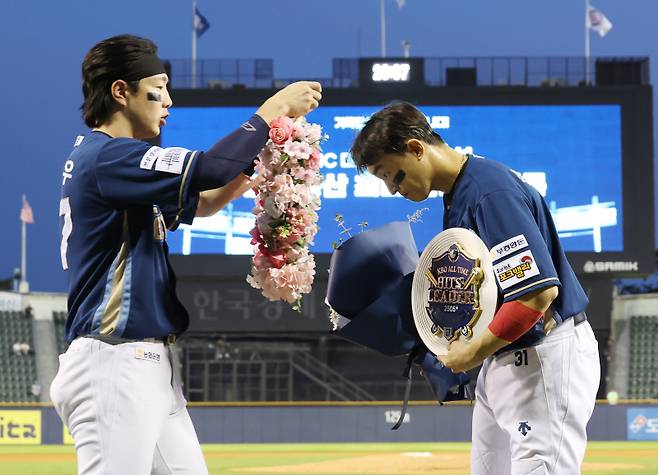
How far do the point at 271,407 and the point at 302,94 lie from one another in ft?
60.6

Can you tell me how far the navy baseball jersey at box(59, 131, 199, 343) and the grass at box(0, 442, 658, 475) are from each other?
10371 mm

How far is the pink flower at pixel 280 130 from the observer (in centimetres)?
380

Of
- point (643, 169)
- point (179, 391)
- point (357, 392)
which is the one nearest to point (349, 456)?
point (357, 392)

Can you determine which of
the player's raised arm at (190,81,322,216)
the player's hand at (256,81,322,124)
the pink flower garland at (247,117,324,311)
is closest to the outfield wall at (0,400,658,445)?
the pink flower garland at (247,117,324,311)

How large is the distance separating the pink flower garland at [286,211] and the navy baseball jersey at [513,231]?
0.53 m

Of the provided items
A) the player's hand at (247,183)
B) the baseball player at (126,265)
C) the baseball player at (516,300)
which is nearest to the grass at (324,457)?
the player's hand at (247,183)

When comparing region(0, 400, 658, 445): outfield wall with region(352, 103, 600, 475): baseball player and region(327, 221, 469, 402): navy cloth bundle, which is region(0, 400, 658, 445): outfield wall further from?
region(352, 103, 600, 475): baseball player

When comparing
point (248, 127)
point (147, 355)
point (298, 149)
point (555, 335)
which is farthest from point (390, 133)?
point (147, 355)

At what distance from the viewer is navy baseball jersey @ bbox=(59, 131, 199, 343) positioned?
11.1 ft

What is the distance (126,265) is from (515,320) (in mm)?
1253

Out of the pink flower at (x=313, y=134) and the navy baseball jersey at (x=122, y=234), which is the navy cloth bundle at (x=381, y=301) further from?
the navy baseball jersey at (x=122, y=234)

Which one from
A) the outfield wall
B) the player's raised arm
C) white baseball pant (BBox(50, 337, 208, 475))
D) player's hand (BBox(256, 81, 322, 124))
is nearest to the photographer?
white baseball pant (BBox(50, 337, 208, 475))

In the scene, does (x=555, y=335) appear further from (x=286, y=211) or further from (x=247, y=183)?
(x=247, y=183)

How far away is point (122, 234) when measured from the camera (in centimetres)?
345
